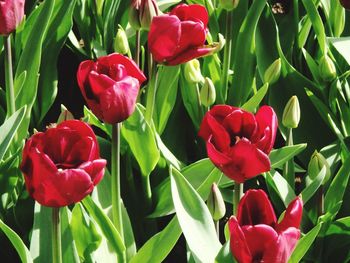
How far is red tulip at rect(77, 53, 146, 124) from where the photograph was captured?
2.96 feet

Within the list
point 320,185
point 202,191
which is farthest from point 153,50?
point 320,185

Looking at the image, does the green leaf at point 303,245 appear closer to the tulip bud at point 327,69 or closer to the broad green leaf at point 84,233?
the broad green leaf at point 84,233

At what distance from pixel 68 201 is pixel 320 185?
0.49 metres

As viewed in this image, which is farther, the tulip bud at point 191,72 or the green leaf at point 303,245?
the tulip bud at point 191,72

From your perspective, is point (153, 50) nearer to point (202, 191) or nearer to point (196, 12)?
Result: point (196, 12)

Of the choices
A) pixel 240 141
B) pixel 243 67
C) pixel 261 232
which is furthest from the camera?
pixel 243 67

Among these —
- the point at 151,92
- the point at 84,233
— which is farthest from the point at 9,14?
the point at 84,233

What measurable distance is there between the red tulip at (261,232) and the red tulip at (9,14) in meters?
0.52

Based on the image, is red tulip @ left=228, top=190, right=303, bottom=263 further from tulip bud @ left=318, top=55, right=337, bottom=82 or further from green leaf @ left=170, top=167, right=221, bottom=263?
tulip bud @ left=318, top=55, right=337, bottom=82

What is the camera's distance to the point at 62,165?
85 centimetres

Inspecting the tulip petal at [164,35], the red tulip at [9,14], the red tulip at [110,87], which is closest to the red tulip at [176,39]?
the tulip petal at [164,35]

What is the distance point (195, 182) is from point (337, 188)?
0.23 m

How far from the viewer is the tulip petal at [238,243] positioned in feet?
2.48

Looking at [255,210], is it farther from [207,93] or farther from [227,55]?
[227,55]
